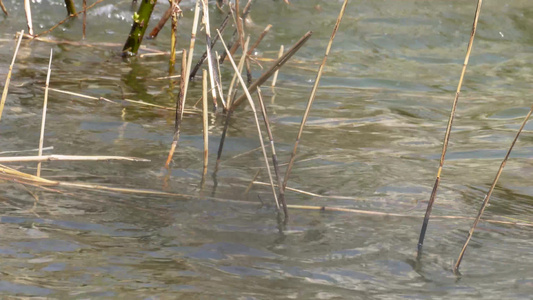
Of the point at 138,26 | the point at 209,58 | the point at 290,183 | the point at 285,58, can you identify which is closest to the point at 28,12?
the point at 138,26

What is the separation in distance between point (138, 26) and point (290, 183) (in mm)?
2443

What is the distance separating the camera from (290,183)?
3.23m

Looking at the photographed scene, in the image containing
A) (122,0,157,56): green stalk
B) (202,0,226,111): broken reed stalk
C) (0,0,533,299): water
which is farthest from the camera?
(122,0,157,56): green stalk

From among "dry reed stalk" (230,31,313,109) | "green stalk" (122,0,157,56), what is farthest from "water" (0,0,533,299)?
"dry reed stalk" (230,31,313,109)

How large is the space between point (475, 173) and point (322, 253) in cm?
136

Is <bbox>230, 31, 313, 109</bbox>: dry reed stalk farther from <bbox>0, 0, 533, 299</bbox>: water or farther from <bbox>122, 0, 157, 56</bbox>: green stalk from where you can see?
<bbox>122, 0, 157, 56</bbox>: green stalk

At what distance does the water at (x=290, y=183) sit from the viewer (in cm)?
227

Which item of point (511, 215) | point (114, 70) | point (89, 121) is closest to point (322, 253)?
point (511, 215)

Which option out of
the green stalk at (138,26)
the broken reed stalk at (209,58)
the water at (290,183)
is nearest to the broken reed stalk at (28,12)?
the water at (290,183)

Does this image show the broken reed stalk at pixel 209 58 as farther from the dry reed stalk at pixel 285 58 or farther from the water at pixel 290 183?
the dry reed stalk at pixel 285 58

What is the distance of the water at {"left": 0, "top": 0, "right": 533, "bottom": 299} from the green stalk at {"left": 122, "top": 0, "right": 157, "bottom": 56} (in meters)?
0.12

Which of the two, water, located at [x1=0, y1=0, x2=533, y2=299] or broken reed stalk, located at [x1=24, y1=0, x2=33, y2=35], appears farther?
broken reed stalk, located at [x1=24, y1=0, x2=33, y2=35]

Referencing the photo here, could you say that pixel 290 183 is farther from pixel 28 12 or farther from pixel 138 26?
pixel 28 12

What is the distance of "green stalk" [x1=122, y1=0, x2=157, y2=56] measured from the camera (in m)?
5.13
